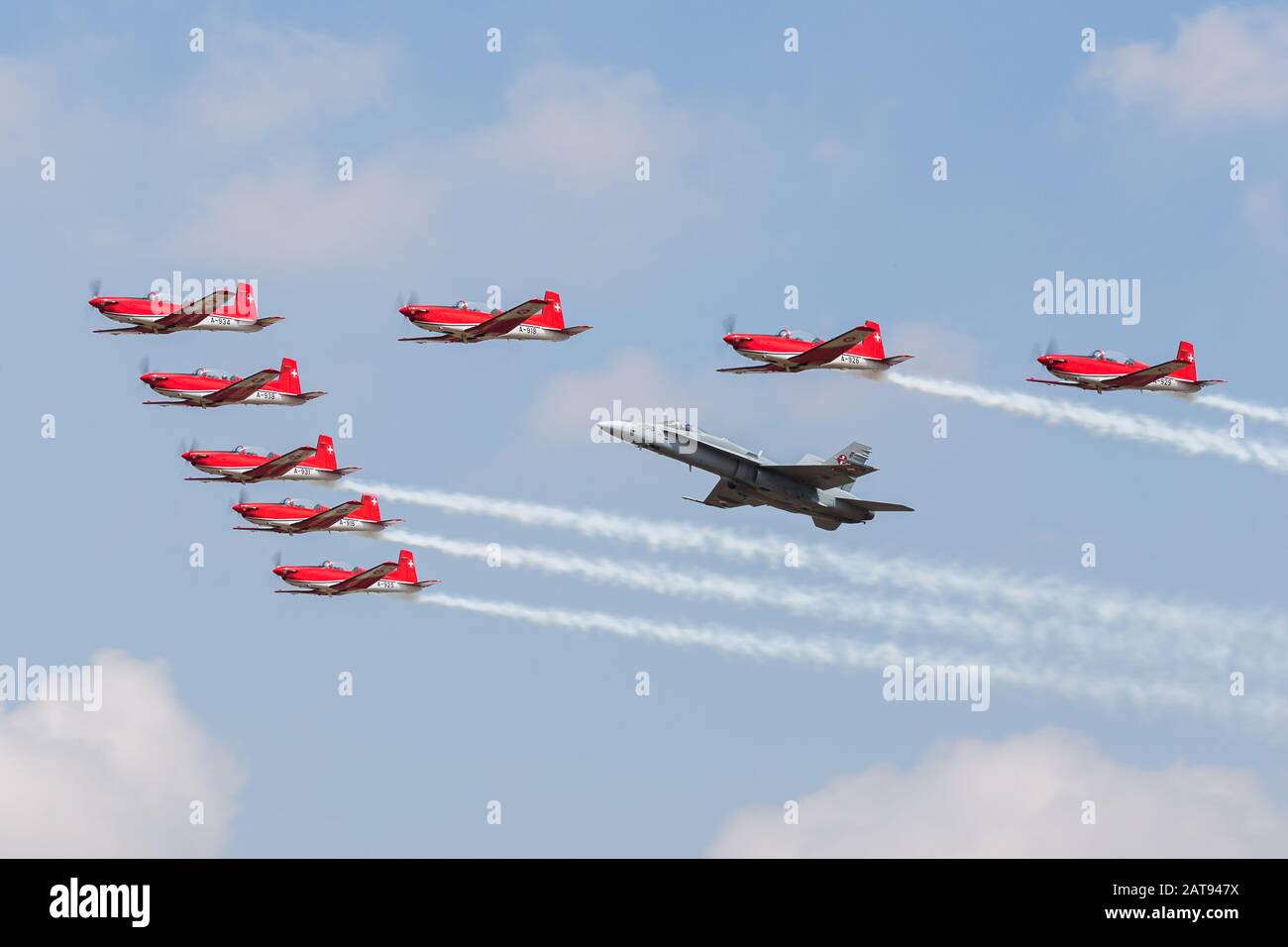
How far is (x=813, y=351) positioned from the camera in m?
121

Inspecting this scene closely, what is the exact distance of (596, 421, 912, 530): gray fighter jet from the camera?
11744 centimetres

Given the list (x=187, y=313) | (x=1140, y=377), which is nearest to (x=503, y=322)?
(x=187, y=313)

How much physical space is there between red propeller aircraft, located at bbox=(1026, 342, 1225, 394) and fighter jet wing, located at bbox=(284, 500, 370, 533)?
4190cm

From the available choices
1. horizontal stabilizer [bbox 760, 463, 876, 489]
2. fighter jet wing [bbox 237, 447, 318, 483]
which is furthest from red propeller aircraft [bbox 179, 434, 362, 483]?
horizontal stabilizer [bbox 760, 463, 876, 489]

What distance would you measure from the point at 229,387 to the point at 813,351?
34.0 meters

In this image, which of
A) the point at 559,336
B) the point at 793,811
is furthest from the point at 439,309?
the point at 793,811

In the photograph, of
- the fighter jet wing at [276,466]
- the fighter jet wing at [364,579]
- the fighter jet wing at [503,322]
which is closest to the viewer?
the fighter jet wing at [503,322]

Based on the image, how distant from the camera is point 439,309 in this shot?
404 ft

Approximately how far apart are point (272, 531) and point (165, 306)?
18448 millimetres

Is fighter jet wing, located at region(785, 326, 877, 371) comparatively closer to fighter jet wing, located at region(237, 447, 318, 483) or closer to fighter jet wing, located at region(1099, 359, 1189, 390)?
fighter jet wing, located at region(1099, 359, 1189, 390)

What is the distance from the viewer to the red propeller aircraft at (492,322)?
12262cm

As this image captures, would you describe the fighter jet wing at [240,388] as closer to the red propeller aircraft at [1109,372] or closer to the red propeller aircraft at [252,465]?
the red propeller aircraft at [252,465]

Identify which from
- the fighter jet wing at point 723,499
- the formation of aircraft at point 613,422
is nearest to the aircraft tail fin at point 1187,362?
the formation of aircraft at point 613,422

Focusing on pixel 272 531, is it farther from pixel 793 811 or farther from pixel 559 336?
pixel 793 811
